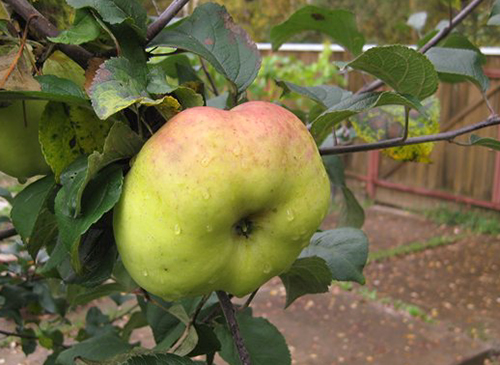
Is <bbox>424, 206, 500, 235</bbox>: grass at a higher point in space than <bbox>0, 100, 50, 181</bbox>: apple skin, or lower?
lower

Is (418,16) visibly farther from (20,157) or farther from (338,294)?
(338,294)

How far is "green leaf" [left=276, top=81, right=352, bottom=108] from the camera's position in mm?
809

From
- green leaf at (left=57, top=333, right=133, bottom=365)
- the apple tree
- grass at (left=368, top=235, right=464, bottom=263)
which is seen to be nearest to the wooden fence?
grass at (left=368, top=235, right=464, bottom=263)

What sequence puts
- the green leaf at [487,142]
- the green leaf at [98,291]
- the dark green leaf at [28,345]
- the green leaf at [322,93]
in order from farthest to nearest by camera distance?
the dark green leaf at [28,345]
the green leaf at [98,291]
the green leaf at [322,93]
the green leaf at [487,142]

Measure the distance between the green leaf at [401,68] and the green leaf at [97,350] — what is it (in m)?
0.59

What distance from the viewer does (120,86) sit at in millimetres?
503

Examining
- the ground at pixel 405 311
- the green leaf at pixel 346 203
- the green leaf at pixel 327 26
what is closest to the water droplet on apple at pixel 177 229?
the green leaf at pixel 327 26

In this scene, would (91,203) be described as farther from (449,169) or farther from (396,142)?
(449,169)

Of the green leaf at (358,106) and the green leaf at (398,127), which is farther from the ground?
the green leaf at (358,106)

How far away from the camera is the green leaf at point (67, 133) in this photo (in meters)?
0.55

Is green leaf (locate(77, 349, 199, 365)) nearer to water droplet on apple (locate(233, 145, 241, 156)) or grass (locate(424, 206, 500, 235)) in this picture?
water droplet on apple (locate(233, 145, 241, 156))

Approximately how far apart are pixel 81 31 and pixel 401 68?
0.31 metres

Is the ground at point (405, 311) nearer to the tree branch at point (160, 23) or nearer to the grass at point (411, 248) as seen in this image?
the grass at point (411, 248)

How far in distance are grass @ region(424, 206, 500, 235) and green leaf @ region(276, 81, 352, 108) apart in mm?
4050
